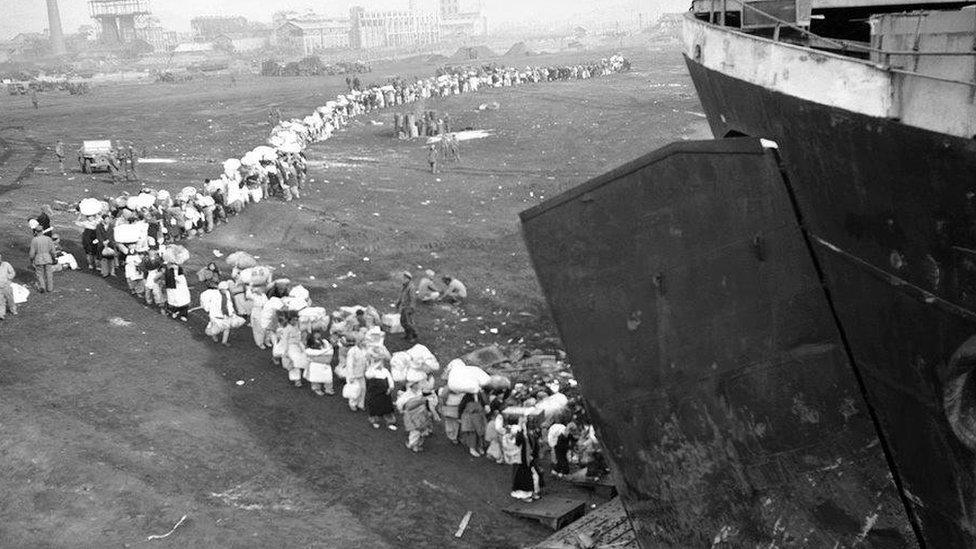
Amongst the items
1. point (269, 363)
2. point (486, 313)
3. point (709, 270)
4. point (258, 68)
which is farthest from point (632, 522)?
point (258, 68)

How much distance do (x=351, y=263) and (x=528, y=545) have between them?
9.04 meters

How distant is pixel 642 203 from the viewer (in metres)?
6.23

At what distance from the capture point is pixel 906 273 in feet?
15.6

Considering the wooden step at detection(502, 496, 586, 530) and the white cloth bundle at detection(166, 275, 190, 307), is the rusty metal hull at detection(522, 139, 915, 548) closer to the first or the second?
the wooden step at detection(502, 496, 586, 530)

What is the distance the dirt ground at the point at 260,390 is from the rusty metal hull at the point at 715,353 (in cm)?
229

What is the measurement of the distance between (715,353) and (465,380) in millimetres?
3692

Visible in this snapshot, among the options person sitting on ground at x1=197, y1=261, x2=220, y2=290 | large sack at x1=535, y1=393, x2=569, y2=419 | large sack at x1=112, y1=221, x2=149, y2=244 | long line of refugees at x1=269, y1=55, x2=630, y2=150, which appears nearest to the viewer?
large sack at x1=535, y1=393, x2=569, y2=419

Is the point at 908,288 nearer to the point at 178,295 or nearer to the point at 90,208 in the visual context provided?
the point at 178,295

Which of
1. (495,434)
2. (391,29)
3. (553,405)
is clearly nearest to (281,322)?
(495,434)

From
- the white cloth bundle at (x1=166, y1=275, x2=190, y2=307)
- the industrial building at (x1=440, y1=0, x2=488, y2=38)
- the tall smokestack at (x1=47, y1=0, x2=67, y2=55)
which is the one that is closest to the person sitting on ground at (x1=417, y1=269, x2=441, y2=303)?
the white cloth bundle at (x1=166, y1=275, x2=190, y2=307)

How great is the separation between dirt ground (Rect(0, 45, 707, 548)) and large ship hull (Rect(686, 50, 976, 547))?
382 centimetres

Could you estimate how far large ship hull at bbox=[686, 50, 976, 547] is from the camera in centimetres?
443

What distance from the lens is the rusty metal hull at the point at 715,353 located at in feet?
18.5

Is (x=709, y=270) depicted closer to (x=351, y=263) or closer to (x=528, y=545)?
(x=528, y=545)
